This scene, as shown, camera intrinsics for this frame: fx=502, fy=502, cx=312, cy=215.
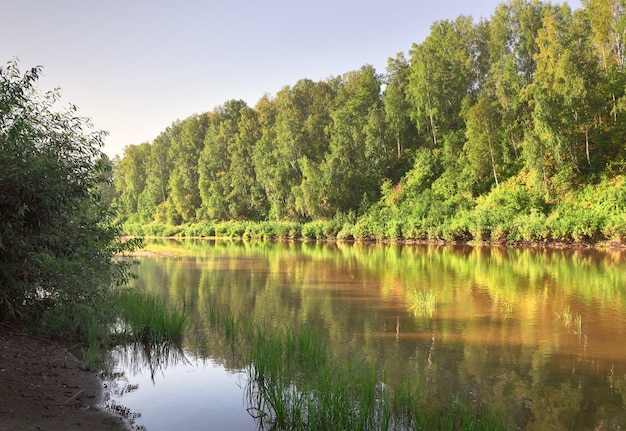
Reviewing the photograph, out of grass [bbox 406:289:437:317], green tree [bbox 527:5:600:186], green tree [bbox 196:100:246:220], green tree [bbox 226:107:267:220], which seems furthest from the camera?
green tree [bbox 196:100:246:220]

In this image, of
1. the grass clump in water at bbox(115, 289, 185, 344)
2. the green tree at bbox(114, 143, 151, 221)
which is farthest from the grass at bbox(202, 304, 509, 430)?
the green tree at bbox(114, 143, 151, 221)

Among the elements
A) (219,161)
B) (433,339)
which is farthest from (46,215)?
(219,161)

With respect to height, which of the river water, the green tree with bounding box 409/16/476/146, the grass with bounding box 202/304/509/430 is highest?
the green tree with bounding box 409/16/476/146

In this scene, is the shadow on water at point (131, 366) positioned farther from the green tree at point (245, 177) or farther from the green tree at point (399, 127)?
the green tree at point (245, 177)

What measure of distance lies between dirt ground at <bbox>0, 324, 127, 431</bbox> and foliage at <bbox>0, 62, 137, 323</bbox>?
0.87 metres

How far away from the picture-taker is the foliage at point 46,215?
773 centimetres

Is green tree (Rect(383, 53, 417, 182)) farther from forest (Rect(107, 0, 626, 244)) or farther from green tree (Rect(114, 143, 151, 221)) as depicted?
green tree (Rect(114, 143, 151, 221))

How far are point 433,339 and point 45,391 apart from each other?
893 cm

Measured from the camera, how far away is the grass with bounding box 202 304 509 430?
6840 mm

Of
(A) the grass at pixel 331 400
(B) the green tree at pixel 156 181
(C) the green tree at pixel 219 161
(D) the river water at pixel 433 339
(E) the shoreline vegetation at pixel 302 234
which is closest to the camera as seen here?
(A) the grass at pixel 331 400

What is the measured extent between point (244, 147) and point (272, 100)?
1586cm

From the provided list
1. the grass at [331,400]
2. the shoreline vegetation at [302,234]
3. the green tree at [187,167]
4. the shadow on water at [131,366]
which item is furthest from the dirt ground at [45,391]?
the green tree at [187,167]

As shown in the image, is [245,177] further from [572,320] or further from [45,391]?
[45,391]

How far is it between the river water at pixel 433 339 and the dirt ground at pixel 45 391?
538mm
